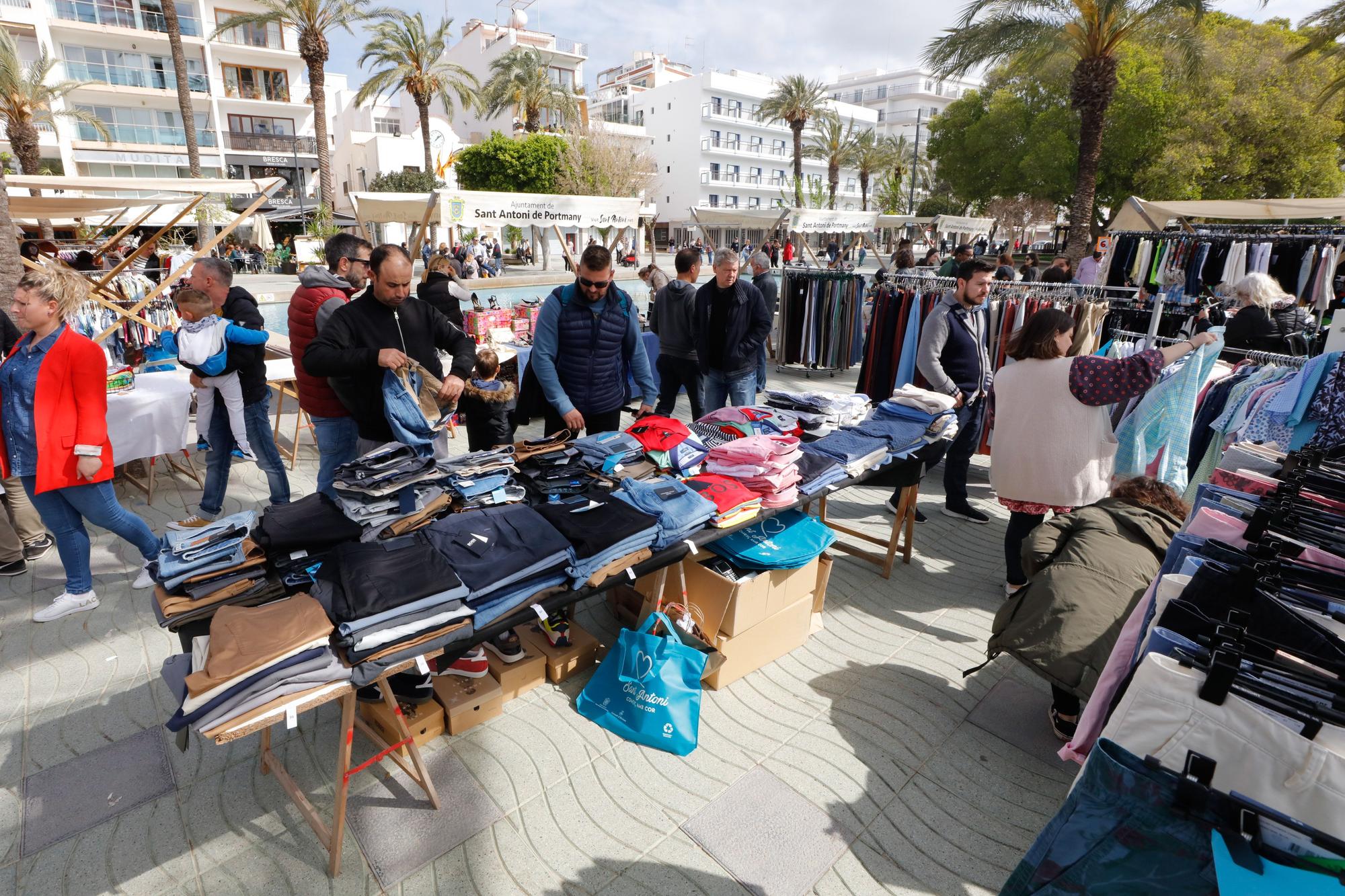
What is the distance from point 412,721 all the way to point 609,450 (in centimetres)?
141

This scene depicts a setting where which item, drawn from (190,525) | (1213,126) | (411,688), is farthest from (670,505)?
(1213,126)

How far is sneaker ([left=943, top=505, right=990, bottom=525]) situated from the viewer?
5145 millimetres

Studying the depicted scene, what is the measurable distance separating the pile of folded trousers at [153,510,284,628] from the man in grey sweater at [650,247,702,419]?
403 centimetres

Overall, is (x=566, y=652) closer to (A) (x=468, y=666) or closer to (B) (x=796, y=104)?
(A) (x=468, y=666)

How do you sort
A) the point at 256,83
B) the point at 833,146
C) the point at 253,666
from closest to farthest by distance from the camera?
the point at 253,666 → the point at 256,83 → the point at 833,146

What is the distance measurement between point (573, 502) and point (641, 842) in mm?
1244

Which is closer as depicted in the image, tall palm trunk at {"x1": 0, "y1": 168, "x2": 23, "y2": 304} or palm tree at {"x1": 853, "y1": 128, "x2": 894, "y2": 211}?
tall palm trunk at {"x1": 0, "y1": 168, "x2": 23, "y2": 304}

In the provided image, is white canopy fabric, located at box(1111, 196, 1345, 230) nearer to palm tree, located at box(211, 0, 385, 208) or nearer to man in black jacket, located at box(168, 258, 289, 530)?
man in black jacket, located at box(168, 258, 289, 530)

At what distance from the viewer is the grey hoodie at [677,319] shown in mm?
6000

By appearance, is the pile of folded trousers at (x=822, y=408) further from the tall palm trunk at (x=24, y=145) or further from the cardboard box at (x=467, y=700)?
the tall palm trunk at (x=24, y=145)

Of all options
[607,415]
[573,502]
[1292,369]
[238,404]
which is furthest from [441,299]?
[1292,369]

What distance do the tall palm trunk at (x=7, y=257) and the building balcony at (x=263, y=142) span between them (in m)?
33.7

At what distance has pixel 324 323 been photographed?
329 centimetres

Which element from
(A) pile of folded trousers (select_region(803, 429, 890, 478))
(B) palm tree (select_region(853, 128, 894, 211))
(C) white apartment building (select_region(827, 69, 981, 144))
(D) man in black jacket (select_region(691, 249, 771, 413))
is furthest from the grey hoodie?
(C) white apartment building (select_region(827, 69, 981, 144))
